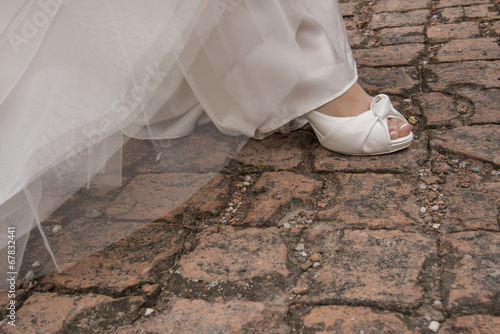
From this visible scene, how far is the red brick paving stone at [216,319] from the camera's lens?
1.12m

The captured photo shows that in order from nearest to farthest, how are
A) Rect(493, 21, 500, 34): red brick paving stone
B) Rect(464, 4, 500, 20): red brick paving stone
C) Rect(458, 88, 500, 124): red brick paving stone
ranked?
Rect(458, 88, 500, 124): red brick paving stone → Rect(493, 21, 500, 34): red brick paving stone → Rect(464, 4, 500, 20): red brick paving stone

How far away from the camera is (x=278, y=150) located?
1.82 m

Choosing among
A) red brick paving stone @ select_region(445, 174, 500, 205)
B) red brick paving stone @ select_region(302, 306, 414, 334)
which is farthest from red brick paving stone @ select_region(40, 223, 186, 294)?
red brick paving stone @ select_region(445, 174, 500, 205)

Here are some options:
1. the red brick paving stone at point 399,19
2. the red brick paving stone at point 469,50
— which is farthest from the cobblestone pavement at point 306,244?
the red brick paving stone at point 399,19

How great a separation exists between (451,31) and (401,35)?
25 centimetres

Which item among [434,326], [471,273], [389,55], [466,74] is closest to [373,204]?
[471,273]

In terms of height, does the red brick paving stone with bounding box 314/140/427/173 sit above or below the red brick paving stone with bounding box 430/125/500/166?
above

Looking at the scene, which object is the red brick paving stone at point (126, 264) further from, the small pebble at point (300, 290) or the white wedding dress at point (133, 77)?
the small pebble at point (300, 290)

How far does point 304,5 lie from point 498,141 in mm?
808

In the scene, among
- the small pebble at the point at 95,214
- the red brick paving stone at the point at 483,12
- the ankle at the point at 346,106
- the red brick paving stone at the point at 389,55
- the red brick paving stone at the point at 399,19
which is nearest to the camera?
the small pebble at the point at 95,214

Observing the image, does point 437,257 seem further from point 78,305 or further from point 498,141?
point 78,305

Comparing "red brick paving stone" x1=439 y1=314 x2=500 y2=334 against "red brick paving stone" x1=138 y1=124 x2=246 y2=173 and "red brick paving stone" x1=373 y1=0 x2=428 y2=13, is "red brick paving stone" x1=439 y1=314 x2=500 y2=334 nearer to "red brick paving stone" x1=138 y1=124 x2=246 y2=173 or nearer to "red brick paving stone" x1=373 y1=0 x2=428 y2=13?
"red brick paving stone" x1=138 y1=124 x2=246 y2=173

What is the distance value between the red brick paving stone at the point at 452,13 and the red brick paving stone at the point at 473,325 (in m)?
2.09

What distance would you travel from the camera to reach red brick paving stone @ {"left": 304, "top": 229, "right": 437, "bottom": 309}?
3.74ft
